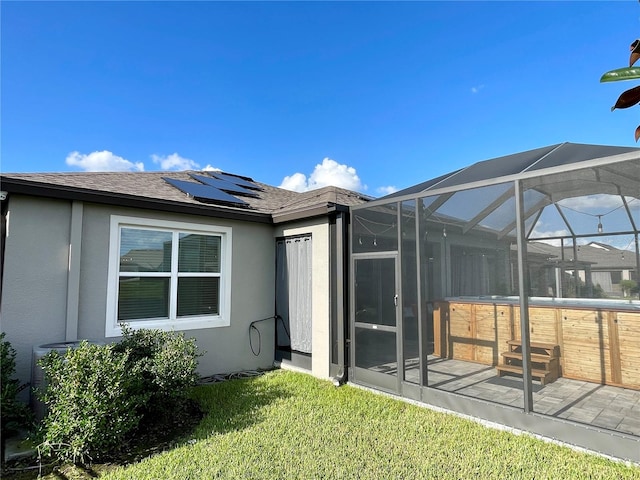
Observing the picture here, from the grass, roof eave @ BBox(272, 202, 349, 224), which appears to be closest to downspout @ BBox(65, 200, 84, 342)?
the grass

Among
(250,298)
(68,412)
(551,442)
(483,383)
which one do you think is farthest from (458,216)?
(68,412)

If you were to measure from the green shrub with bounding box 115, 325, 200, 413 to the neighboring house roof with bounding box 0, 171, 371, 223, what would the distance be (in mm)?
2159

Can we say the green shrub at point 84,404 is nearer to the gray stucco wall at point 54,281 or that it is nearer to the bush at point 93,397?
the bush at point 93,397

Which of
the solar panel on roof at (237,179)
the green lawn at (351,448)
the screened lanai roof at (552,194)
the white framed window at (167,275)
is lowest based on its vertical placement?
the green lawn at (351,448)

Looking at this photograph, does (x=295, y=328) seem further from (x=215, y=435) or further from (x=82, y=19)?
(x=82, y=19)

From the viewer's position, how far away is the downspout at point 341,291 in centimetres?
613

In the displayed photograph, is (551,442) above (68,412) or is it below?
below

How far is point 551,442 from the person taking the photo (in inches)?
152

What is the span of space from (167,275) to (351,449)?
4.33m

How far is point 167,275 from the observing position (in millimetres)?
6305

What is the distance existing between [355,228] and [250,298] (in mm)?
2713

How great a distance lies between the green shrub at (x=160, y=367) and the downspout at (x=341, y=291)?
250cm

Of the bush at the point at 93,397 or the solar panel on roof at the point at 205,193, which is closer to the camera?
the bush at the point at 93,397

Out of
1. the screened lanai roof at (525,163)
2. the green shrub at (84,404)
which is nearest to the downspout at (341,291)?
the screened lanai roof at (525,163)
